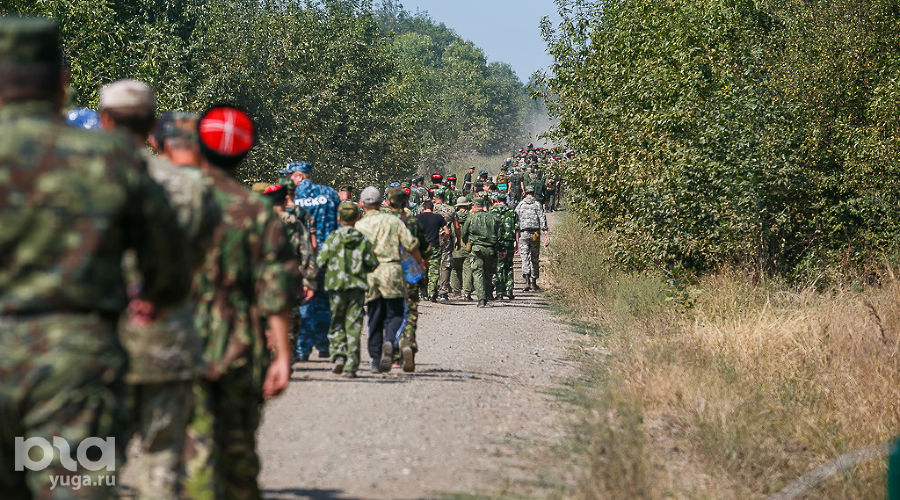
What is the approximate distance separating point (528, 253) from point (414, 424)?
13.1m

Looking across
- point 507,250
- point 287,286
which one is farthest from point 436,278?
point 287,286

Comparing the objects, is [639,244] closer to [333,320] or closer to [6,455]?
[333,320]

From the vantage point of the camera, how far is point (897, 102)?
1662 centimetres

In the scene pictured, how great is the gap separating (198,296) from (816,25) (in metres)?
15.5

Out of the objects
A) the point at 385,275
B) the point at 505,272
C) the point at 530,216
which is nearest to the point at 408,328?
the point at 385,275

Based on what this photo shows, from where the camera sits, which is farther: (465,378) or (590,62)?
(590,62)

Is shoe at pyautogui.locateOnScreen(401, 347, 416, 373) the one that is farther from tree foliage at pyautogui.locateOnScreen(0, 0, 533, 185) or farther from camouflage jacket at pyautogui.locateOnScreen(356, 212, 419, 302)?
tree foliage at pyautogui.locateOnScreen(0, 0, 533, 185)

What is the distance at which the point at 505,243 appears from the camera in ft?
65.8

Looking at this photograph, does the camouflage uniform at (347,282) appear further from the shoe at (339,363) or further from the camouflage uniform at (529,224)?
the camouflage uniform at (529,224)

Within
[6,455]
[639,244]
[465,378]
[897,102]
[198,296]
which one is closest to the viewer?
[6,455]

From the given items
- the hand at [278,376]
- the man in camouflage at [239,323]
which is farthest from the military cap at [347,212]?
the hand at [278,376]

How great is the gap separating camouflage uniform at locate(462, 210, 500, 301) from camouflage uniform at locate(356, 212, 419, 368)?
26.3ft

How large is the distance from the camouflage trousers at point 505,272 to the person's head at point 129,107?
631 inches

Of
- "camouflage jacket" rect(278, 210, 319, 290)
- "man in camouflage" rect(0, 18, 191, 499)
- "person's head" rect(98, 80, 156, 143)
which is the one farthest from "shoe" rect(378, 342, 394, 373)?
"man in camouflage" rect(0, 18, 191, 499)
